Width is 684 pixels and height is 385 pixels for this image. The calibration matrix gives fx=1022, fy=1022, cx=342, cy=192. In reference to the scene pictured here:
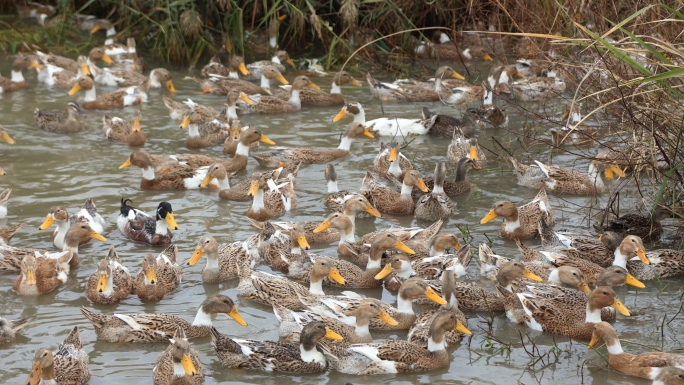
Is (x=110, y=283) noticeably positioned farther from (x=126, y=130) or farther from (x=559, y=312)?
(x=126, y=130)

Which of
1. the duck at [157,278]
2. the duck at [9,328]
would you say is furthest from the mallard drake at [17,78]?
the duck at [9,328]

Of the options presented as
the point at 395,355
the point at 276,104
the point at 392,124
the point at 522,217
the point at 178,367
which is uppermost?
the point at 178,367

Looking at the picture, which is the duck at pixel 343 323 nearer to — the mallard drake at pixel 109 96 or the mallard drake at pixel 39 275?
Result: the mallard drake at pixel 39 275

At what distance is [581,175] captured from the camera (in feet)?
35.4

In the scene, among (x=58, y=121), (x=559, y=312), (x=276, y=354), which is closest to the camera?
A: (x=276, y=354)

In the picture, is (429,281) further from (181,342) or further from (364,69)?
(364,69)

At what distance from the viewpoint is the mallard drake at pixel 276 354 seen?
7.10m

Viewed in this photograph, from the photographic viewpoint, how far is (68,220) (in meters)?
9.40

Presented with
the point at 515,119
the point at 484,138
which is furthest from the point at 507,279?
the point at 515,119

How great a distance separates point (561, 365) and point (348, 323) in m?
1.61

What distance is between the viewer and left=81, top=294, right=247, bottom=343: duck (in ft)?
24.7

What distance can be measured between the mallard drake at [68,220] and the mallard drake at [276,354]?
104 inches

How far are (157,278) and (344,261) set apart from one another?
1.59 metres

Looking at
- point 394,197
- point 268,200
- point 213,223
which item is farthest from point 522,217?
point 213,223
